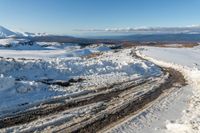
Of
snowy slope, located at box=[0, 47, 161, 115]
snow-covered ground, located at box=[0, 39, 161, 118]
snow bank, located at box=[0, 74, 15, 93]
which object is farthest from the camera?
snow bank, located at box=[0, 74, 15, 93]

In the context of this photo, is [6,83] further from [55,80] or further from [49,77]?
[49,77]

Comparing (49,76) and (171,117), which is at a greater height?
(171,117)

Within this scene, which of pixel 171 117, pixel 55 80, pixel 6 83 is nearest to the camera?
pixel 171 117

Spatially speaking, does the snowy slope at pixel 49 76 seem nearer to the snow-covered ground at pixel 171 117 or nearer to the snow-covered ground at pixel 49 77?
the snow-covered ground at pixel 49 77

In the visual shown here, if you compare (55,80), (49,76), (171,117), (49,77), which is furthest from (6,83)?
(171,117)

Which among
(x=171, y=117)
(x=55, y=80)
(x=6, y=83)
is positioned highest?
(x=6, y=83)

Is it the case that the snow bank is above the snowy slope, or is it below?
above

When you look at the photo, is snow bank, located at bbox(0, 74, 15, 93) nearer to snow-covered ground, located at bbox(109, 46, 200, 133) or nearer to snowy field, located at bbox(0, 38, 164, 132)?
snowy field, located at bbox(0, 38, 164, 132)

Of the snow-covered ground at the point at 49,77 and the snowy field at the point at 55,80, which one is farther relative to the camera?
the snow-covered ground at the point at 49,77

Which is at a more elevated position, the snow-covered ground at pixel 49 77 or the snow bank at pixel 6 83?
the snow bank at pixel 6 83

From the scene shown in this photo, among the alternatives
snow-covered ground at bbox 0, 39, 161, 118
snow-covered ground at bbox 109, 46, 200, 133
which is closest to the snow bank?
snow-covered ground at bbox 0, 39, 161, 118

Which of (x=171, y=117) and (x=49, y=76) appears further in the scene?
(x=49, y=76)

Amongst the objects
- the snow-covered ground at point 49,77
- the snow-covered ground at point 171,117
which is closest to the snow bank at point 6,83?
the snow-covered ground at point 49,77
